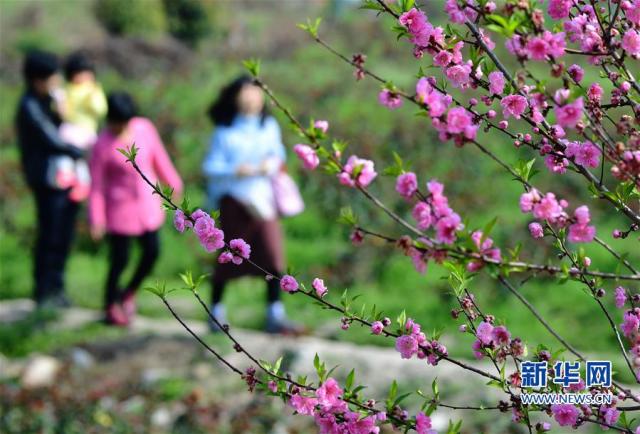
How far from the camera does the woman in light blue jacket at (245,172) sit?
21.4ft

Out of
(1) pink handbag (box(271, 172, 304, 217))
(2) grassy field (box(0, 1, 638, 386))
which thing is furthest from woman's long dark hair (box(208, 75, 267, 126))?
(2) grassy field (box(0, 1, 638, 386))

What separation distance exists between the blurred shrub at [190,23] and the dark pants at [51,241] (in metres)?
Answer: 8.68

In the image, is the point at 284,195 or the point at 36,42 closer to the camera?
the point at 284,195

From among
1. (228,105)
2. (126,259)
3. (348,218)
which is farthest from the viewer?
(126,259)

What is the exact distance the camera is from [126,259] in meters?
7.24

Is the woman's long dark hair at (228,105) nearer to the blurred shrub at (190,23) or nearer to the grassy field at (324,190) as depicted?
the grassy field at (324,190)

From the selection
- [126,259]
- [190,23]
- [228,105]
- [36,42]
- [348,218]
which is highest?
[190,23]

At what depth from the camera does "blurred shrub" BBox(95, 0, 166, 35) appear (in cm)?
1566

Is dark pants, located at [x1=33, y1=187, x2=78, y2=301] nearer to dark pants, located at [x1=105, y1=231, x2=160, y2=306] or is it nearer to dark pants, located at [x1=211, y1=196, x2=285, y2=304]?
dark pants, located at [x1=105, y1=231, x2=160, y2=306]

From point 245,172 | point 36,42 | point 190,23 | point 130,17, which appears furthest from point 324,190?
point 36,42

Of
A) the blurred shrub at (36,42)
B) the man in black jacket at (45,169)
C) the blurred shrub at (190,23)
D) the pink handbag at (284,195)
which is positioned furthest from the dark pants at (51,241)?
the blurred shrub at (190,23)

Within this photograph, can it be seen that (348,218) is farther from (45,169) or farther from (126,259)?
(45,169)

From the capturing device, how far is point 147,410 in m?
5.78

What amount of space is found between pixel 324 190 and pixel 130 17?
285 inches
